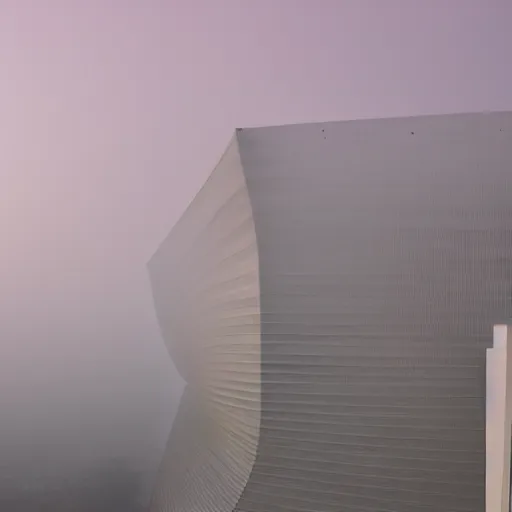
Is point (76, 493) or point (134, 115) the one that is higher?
point (134, 115)

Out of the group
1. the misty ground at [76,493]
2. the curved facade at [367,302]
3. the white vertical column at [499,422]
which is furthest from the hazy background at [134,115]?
the white vertical column at [499,422]

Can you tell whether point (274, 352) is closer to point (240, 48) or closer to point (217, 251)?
point (217, 251)

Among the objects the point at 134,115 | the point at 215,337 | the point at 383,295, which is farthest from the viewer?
the point at 134,115

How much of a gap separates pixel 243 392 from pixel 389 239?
0.95 feet

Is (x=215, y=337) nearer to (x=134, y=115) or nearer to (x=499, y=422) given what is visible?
(x=499, y=422)

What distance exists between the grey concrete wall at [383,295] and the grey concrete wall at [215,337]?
0.09 ft

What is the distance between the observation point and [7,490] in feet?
4.50

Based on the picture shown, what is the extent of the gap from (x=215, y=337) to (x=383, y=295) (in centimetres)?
27

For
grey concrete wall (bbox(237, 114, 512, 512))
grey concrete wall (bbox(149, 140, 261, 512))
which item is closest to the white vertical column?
grey concrete wall (bbox(237, 114, 512, 512))

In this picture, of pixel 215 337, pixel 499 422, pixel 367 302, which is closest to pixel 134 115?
pixel 215 337

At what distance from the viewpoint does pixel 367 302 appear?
0.86m

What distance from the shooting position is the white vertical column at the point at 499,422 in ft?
2.39

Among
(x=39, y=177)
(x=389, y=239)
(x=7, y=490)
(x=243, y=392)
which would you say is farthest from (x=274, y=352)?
(x=7, y=490)

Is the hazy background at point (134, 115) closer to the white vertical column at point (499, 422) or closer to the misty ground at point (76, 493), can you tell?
the misty ground at point (76, 493)
